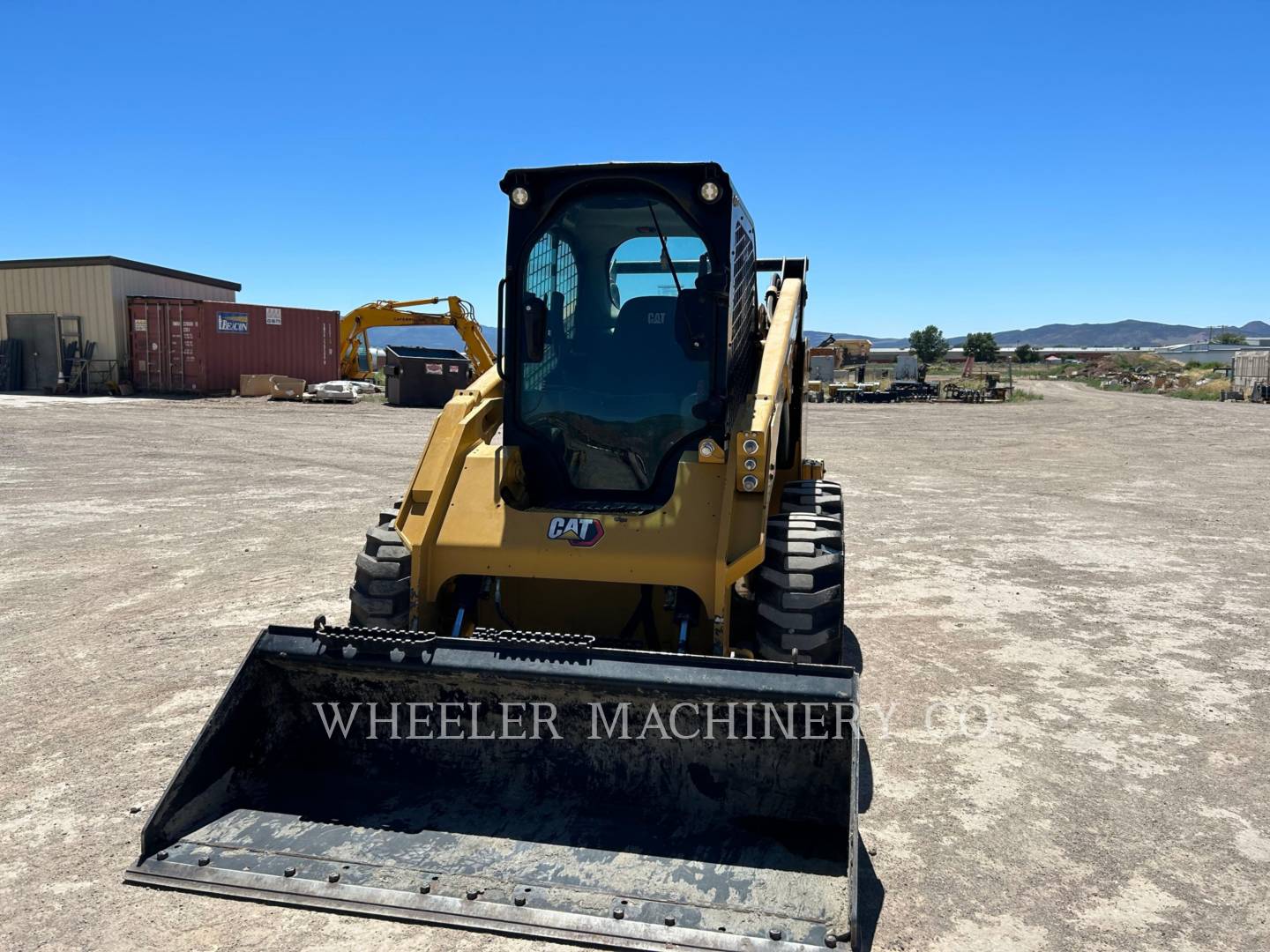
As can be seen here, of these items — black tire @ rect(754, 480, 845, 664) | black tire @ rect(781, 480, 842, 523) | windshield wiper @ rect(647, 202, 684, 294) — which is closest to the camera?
black tire @ rect(754, 480, 845, 664)

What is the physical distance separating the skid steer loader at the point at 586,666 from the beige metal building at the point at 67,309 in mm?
30354

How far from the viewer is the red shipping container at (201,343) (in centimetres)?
3048

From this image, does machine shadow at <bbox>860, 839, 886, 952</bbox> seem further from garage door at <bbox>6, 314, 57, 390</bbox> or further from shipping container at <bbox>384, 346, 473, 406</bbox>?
garage door at <bbox>6, 314, 57, 390</bbox>

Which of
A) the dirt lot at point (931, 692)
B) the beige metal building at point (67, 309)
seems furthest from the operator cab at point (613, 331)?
the beige metal building at point (67, 309)

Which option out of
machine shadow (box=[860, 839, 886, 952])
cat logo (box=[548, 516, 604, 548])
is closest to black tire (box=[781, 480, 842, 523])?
cat logo (box=[548, 516, 604, 548])

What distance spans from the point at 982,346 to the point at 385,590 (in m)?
96.1

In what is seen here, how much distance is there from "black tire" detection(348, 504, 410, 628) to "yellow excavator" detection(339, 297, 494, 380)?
19.5 meters

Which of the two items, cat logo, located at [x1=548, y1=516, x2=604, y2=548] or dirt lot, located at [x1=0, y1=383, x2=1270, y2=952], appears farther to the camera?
cat logo, located at [x1=548, y1=516, x2=604, y2=548]

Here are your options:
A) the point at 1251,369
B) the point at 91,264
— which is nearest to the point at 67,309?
the point at 91,264

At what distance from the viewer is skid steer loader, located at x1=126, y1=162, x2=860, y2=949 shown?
10.7 feet

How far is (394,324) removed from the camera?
30875 mm

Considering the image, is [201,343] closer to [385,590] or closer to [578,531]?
[385,590]

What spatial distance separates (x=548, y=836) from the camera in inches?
139

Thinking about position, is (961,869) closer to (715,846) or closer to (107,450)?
(715,846)
